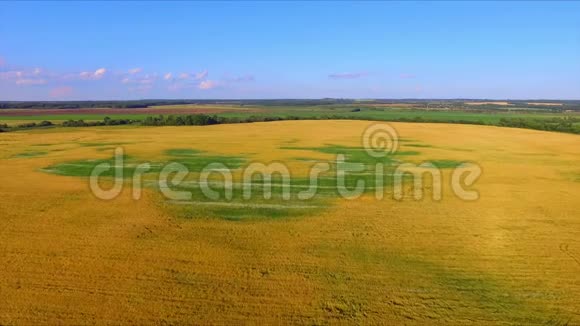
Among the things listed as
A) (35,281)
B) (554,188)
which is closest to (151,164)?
(35,281)

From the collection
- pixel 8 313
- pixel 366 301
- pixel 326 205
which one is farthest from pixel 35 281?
pixel 326 205

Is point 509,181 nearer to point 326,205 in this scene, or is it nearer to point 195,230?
point 326,205

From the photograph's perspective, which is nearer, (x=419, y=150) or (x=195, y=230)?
(x=195, y=230)

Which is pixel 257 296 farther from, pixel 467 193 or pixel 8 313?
pixel 467 193

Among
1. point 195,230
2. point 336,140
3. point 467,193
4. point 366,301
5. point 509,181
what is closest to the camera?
point 366,301

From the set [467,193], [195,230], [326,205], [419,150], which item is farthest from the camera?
[419,150]

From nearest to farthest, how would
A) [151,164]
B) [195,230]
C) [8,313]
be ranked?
1. [8,313]
2. [195,230]
3. [151,164]
